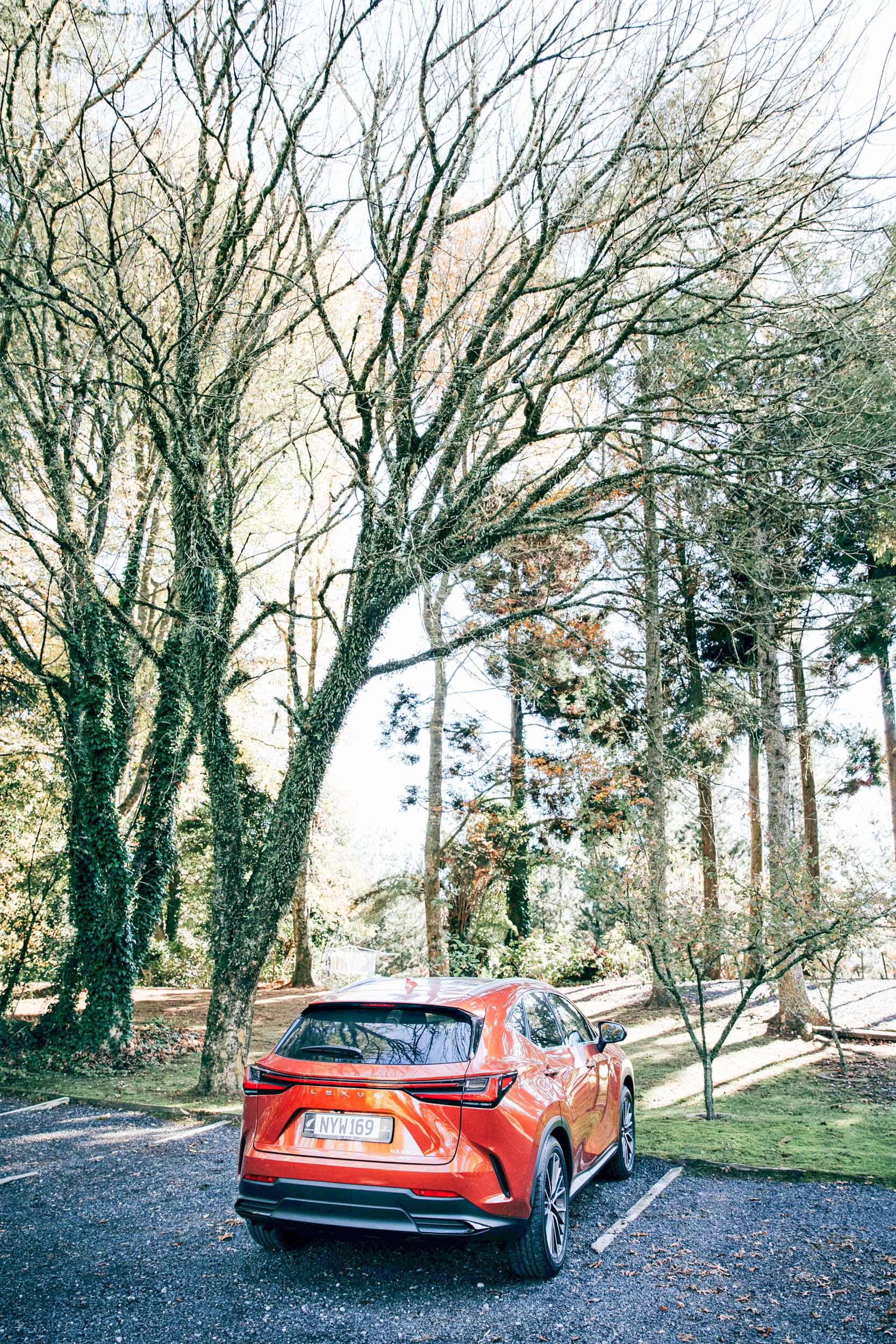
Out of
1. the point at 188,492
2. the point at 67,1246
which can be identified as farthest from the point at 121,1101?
the point at 188,492

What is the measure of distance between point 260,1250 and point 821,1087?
25.5ft

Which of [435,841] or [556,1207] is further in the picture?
[435,841]

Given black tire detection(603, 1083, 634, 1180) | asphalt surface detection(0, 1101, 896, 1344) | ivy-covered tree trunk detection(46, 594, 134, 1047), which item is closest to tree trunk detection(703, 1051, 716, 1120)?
black tire detection(603, 1083, 634, 1180)

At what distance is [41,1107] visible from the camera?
8211 mm

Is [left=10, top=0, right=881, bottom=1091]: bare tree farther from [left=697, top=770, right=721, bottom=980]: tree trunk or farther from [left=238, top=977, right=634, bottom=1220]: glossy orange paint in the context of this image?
[left=697, top=770, right=721, bottom=980]: tree trunk

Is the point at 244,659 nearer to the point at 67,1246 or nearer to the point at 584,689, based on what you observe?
the point at 584,689

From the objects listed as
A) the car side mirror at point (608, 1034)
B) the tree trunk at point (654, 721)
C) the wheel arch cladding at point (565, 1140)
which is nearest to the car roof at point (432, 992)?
the wheel arch cladding at point (565, 1140)

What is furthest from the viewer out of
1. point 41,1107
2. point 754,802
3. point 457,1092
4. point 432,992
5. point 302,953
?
point 302,953

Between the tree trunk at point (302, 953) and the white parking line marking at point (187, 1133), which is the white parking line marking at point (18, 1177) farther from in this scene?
the tree trunk at point (302, 953)

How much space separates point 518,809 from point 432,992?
13530 millimetres

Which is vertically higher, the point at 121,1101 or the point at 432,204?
the point at 432,204

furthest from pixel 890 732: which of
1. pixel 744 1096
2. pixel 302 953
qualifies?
pixel 302 953

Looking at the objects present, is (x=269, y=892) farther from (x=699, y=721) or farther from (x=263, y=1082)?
(x=699, y=721)

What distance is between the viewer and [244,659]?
18234 mm
